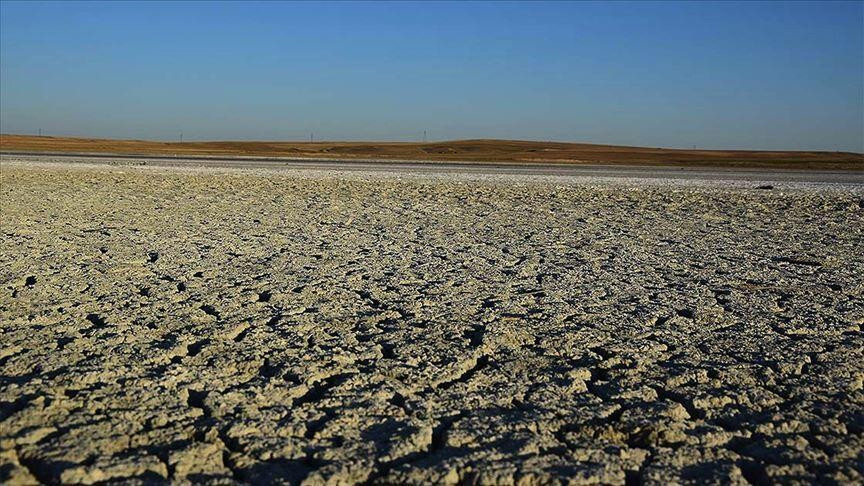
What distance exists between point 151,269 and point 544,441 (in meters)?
3.64

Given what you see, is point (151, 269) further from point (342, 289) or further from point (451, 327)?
point (451, 327)

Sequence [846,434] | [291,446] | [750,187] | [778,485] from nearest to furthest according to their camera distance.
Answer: [778,485] → [291,446] → [846,434] → [750,187]

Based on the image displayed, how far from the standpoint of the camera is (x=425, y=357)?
3.43 metres

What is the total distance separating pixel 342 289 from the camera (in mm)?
4906

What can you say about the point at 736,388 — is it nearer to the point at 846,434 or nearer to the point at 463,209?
the point at 846,434

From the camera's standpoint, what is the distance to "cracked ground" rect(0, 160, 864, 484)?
241cm

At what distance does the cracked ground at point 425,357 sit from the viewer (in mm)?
2410

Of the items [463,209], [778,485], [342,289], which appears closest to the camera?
[778,485]

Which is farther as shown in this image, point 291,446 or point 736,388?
point 736,388

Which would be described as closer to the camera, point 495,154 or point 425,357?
point 425,357

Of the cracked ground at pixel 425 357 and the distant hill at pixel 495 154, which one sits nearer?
the cracked ground at pixel 425 357

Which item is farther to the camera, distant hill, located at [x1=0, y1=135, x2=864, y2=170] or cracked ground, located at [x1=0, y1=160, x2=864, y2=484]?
distant hill, located at [x1=0, y1=135, x2=864, y2=170]

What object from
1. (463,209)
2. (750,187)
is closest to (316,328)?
(463,209)

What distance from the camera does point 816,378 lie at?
3262 millimetres
